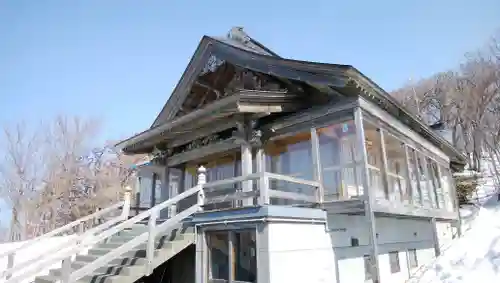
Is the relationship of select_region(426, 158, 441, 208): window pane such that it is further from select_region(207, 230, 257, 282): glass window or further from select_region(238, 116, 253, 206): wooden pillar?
select_region(207, 230, 257, 282): glass window

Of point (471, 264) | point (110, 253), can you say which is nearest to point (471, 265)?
point (471, 264)

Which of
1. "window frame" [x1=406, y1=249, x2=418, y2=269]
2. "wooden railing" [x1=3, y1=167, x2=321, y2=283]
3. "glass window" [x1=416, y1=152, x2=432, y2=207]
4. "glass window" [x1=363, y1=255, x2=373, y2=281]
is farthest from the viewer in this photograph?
"glass window" [x1=416, y1=152, x2=432, y2=207]

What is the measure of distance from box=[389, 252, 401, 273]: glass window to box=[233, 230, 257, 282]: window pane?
16.8ft

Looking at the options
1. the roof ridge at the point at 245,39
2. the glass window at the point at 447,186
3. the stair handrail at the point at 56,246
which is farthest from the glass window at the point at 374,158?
the stair handrail at the point at 56,246

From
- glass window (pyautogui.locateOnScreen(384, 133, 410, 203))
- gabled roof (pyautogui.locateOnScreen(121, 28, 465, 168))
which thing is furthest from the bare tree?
glass window (pyautogui.locateOnScreen(384, 133, 410, 203))

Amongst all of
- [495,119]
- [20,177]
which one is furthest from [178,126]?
[495,119]

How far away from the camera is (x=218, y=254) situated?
24.9ft

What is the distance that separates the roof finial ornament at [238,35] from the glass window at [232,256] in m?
7.58

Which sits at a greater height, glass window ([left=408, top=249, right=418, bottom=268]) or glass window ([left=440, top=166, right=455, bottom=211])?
glass window ([left=440, top=166, right=455, bottom=211])

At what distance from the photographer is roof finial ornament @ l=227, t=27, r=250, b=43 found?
1233 centimetres

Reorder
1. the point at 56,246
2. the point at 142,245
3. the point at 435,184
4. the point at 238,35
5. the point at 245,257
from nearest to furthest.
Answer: the point at 245,257, the point at 142,245, the point at 56,246, the point at 238,35, the point at 435,184

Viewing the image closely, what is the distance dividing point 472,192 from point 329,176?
17.2 m

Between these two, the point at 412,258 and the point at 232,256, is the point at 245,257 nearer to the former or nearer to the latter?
the point at 232,256

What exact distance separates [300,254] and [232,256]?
4.79 ft
